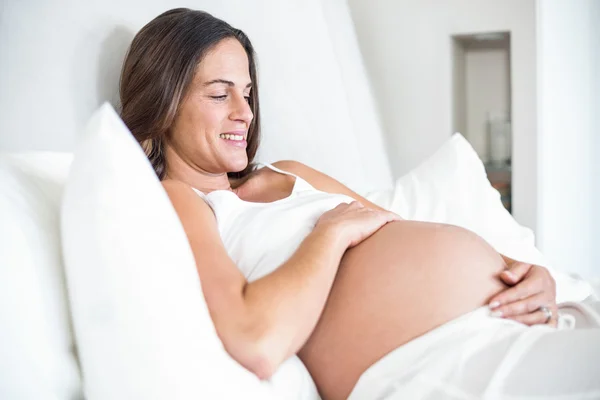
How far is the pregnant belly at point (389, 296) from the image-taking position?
3.27ft

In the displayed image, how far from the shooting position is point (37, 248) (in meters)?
0.84

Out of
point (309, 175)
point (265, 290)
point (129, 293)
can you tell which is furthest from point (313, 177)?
point (129, 293)

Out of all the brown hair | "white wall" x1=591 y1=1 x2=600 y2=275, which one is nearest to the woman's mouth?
the brown hair

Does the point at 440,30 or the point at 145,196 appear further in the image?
the point at 440,30

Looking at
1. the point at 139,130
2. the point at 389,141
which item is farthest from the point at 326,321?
the point at 389,141

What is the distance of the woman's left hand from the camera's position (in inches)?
41.8

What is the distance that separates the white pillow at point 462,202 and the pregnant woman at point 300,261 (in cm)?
42

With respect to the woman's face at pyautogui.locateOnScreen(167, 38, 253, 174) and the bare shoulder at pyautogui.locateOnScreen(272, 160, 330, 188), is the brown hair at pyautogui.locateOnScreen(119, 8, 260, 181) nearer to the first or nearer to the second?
the woman's face at pyautogui.locateOnScreen(167, 38, 253, 174)

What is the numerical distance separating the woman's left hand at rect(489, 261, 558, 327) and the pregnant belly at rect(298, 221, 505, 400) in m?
0.02

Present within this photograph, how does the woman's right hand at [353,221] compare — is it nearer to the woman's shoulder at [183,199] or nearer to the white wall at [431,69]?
the woman's shoulder at [183,199]

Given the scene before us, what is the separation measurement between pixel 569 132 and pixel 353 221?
1484mm

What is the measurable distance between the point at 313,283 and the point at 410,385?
0.20 meters

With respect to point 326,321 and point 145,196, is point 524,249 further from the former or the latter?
point 145,196

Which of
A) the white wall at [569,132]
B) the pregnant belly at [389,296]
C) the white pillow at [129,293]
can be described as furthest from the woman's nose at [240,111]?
the white wall at [569,132]
